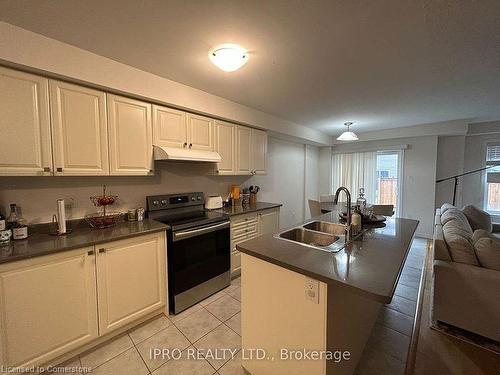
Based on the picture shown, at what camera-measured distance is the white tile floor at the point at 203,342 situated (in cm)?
157

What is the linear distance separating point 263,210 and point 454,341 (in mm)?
2255

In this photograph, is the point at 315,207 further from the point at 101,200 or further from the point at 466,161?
the point at 466,161

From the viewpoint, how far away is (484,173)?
14.0 ft

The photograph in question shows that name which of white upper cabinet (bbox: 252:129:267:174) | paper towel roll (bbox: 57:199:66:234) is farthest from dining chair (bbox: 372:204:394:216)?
paper towel roll (bbox: 57:199:66:234)

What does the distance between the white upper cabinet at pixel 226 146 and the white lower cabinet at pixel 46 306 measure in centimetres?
177

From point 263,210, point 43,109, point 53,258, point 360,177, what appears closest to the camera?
point 53,258

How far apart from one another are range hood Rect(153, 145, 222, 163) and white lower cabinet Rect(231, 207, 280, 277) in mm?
825

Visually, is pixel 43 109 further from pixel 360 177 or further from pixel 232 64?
pixel 360 177

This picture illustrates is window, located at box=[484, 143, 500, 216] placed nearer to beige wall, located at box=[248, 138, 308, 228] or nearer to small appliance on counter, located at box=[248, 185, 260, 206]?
beige wall, located at box=[248, 138, 308, 228]

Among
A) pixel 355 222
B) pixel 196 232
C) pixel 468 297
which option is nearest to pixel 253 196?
pixel 196 232

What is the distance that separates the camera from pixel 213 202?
10.1 ft

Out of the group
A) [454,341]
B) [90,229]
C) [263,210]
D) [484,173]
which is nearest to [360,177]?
[484,173]

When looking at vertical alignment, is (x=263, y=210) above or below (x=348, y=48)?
below

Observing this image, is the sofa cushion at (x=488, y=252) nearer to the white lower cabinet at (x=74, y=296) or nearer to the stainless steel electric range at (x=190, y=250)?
the stainless steel electric range at (x=190, y=250)
